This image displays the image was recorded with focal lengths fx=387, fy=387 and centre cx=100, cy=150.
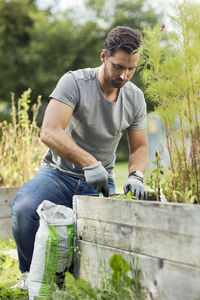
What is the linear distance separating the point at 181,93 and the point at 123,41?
852 mm

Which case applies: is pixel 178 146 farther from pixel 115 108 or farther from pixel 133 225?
pixel 115 108

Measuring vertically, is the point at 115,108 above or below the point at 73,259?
above

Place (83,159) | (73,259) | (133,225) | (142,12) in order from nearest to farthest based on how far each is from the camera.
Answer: (133,225) → (73,259) → (83,159) → (142,12)

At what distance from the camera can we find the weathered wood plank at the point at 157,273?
1501 mm

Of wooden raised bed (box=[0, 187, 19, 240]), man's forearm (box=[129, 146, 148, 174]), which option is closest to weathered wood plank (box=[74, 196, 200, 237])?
man's forearm (box=[129, 146, 148, 174])

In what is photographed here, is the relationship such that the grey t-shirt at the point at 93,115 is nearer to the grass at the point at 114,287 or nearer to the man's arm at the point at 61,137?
the man's arm at the point at 61,137

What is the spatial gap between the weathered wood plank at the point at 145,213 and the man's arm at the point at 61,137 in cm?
33

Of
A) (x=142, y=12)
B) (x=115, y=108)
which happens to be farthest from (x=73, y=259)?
(x=142, y=12)

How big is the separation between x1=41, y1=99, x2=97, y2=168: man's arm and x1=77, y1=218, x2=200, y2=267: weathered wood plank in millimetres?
425

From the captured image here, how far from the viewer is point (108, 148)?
115 inches

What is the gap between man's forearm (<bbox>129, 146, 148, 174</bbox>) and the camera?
9.57 feet

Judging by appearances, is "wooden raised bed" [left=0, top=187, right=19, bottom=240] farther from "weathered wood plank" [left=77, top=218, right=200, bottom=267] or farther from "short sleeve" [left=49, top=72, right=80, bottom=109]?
"weathered wood plank" [left=77, top=218, right=200, bottom=267]

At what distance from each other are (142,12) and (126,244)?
2091 cm

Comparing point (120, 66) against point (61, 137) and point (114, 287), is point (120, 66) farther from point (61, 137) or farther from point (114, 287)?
point (114, 287)
